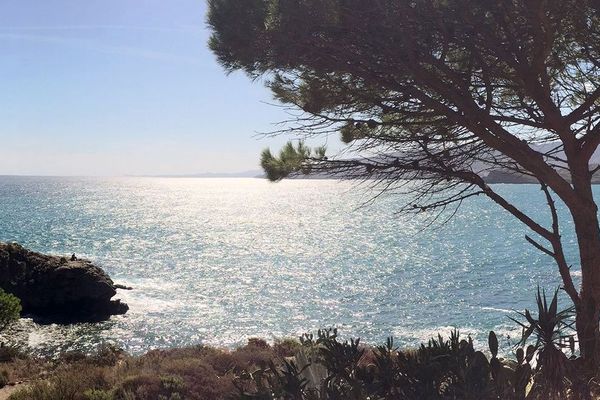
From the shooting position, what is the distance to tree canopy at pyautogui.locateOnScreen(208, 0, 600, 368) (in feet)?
20.6

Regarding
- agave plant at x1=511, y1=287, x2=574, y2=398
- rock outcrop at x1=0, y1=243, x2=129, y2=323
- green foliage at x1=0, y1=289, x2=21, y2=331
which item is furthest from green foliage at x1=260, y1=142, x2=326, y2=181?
rock outcrop at x1=0, y1=243, x2=129, y2=323

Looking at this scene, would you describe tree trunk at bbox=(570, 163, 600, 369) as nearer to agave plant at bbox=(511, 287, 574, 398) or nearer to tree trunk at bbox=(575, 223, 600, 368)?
tree trunk at bbox=(575, 223, 600, 368)

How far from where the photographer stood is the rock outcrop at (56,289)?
32719mm

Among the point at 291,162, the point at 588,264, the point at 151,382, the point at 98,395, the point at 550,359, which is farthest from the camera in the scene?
the point at 151,382

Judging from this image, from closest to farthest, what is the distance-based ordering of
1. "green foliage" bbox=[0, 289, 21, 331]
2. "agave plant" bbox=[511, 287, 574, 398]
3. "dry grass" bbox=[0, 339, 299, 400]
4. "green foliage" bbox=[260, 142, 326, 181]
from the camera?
"agave plant" bbox=[511, 287, 574, 398]
"green foliage" bbox=[260, 142, 326, 181]
"dry grass" bbox=[0, 339, 299, 400]
"green foliage" bbox=[0, 289, 21, 331]

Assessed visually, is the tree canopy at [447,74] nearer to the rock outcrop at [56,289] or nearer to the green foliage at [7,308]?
the green foliage at [7,308]

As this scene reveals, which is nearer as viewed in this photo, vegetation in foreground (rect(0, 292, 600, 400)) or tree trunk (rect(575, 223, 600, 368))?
vegetation in foreground (rect(0, 292, 600, 400))

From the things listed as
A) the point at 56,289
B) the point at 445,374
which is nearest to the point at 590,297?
the point at 445,374

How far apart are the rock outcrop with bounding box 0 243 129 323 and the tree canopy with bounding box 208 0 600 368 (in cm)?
2871

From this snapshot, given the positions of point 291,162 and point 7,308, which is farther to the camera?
point 7,308

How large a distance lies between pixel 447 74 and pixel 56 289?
32499mm

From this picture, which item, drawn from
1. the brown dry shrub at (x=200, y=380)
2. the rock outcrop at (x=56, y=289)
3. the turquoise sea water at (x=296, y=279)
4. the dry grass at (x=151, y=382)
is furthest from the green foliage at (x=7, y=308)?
the brown dry shrub at (x=200, y=380)

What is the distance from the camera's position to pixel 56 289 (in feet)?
109

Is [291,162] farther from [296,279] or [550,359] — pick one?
[296,279]
